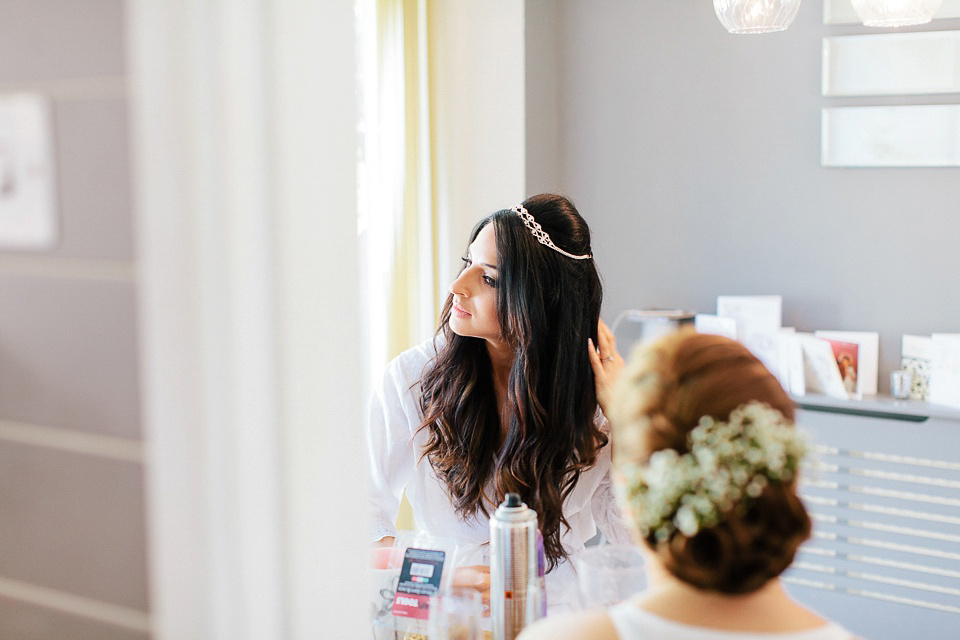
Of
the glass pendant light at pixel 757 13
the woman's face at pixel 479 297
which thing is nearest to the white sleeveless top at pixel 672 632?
the woman's face at pixel 479 297

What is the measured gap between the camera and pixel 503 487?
1.98 metres

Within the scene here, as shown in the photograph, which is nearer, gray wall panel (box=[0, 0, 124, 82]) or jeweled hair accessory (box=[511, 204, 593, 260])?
gray wall panel (box=[0, 0, 124, 82])

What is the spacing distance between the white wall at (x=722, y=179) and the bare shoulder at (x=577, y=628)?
2547 millimetres

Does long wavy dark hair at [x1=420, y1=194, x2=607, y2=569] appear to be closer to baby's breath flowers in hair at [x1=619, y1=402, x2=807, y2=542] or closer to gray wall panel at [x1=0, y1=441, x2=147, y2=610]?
baby's breath flowers in hair at [x1=619, y1=402, x2=807, y2=542]

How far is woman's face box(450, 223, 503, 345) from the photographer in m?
2.03

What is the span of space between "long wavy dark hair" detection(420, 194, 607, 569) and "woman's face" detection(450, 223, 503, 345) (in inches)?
0.8

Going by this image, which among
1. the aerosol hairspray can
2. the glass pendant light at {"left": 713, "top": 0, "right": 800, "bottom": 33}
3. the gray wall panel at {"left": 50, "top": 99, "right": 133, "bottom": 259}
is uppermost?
the glass pendant light at {"left": 713, "top": 0, "right": 800, "bottom": 33}

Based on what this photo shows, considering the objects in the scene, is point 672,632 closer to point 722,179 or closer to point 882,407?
point 882,407

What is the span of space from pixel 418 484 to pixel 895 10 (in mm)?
1695

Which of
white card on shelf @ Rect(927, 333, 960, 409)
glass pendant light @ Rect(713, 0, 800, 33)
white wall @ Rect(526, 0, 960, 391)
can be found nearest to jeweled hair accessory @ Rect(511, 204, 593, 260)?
glass pendant light @ Rect(713, 0, 800, 33)

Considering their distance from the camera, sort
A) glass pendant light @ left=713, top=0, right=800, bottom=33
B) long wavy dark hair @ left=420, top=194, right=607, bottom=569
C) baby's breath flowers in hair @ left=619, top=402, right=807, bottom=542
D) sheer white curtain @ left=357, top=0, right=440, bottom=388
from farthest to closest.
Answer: sheer white curtain @ left=357, top=0, right=440, bottom=388 < glass pendant light @ left=713, top=0, right=800, bottom=33 < long wavy dark hair @ left=420, top=194, right=607, bottom=569 < baby's breath flowers in hair @ left=619, top=402, right=807, bottom=542

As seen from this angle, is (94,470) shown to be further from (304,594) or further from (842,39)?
(842,39)

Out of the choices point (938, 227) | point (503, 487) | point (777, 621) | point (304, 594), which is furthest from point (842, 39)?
point (304, 594)

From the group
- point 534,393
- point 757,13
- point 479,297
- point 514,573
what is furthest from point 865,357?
point 514,573
